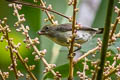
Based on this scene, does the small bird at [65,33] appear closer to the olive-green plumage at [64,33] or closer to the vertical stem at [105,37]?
the olive-green plumage at [64,33]

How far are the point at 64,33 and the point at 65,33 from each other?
2 centimetres

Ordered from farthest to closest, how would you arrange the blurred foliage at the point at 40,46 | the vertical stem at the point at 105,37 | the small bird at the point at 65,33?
1. the small bird at the point at 65,33
2. the blurred foliage at the point at 40,46
3. the vertical stem at the point at 105,37

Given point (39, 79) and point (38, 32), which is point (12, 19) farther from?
point (39, 79)

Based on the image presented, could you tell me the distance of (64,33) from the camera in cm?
167

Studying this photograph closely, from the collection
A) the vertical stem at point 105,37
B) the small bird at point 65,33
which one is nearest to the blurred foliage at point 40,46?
the small bird at point 65,33

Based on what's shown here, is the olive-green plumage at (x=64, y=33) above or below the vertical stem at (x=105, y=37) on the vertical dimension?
below

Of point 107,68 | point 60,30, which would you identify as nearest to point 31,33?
point 60,30

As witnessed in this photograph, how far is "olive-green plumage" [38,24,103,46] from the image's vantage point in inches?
61.7

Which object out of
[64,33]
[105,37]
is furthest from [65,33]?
[105,37]

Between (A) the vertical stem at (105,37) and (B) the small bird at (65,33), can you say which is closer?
(A) the vertical stem at (105,37)

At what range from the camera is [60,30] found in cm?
171

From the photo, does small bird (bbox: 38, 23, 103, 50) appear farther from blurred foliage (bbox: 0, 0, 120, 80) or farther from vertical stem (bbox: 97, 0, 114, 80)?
vertical stem (bbox: 97, 0, 114, 80)

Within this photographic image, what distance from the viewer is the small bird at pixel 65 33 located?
157 cm

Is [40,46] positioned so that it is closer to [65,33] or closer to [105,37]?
[65,33]
